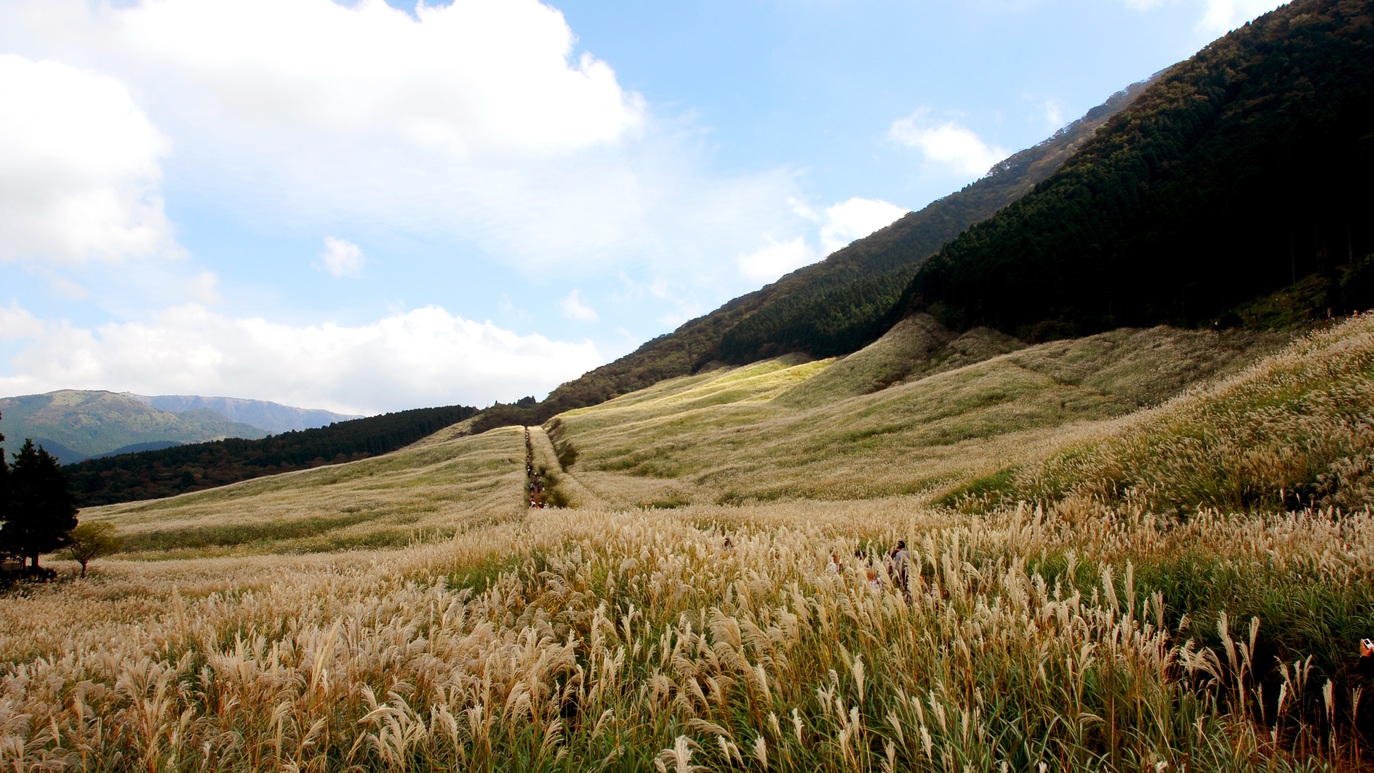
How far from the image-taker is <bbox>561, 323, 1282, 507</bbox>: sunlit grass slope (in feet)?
109

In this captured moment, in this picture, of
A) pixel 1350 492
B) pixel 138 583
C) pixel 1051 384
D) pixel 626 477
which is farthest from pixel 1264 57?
pixel 138 583

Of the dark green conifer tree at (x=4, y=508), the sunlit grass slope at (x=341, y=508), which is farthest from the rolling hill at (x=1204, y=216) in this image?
the dark green conifer tree at (x=4, y=508)

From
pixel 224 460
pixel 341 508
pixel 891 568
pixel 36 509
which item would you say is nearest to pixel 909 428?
pixel 891 568

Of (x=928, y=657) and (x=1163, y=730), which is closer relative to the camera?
(x=1163, y=730)

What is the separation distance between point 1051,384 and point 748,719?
172 feet

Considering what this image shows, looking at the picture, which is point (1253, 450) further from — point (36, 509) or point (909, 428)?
point (36, 509)

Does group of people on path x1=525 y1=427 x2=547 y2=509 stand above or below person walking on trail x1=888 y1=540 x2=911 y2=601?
below

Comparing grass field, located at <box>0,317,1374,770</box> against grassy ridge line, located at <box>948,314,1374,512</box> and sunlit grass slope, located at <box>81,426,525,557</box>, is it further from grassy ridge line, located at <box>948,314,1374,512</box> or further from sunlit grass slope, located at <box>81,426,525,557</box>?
sunlit grass slope, located at <box>81,426,525,557</box>

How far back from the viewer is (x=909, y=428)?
4278 centimetres

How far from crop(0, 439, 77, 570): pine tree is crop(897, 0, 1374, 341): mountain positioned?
72.1 m

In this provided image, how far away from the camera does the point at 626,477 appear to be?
4975cm

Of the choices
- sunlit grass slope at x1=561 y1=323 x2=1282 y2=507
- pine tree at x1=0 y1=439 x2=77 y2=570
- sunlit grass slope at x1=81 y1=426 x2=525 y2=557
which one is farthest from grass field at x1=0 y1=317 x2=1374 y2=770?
pine tree at x1=0 y1=439 x2=77 y2=570

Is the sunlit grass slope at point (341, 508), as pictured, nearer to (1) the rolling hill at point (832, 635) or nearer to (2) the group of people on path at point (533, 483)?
(2) the group of people on path at point (533, 483)

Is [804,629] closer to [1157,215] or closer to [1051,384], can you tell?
[1051,384]
